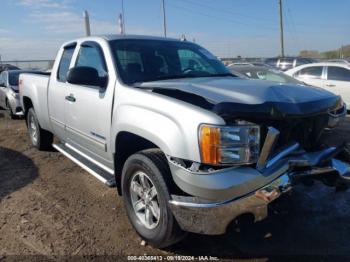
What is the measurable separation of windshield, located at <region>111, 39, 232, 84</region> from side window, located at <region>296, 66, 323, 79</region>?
7634 mm

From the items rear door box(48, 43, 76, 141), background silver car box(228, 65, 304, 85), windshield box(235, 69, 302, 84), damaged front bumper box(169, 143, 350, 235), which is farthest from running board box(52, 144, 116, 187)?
windshield box(235, 69, 302, 84)

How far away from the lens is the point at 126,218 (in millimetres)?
4078

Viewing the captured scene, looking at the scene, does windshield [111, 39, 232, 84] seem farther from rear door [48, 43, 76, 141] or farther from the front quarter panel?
rear door [48, 43, 76, 141]

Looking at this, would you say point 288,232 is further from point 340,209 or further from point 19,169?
point 19,169

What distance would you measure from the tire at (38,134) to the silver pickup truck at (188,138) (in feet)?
7.19

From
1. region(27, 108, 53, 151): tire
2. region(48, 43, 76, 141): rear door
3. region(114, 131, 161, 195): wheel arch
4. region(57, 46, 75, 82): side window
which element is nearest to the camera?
region(114, 131, 161, 195): wheel arch

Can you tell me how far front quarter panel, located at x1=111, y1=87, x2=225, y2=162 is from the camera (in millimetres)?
2793

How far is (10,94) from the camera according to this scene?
1104cm

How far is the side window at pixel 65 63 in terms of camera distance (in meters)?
5.21

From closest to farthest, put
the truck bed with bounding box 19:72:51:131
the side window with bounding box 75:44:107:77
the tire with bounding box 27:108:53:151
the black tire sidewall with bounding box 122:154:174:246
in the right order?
the black tire sidewall with bounding box 122:154:174:246
the side window with bounding box 75:44:107:77
the truck bed with bounding box 19:72:51:131
the tire with bounding box 27:108:53:151

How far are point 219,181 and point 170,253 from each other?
104 centimetres

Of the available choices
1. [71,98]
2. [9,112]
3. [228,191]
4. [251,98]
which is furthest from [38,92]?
[9,112]

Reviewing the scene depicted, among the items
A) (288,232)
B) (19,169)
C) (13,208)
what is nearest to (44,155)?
(19,169)

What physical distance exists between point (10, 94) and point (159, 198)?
9.31m
